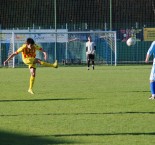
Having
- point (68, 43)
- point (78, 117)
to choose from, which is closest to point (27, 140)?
point (78, 117)

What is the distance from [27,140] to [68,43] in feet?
123

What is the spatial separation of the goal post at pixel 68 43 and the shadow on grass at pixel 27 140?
35.2m

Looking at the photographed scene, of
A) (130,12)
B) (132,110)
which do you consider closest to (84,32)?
(130,12)

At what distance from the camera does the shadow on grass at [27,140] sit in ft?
30.4

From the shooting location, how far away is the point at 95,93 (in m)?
18.5

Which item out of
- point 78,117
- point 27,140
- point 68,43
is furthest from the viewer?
point 68,43

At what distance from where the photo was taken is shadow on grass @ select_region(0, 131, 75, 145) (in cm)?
927

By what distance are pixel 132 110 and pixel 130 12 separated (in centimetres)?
4010

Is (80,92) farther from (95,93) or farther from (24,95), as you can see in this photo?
(24,95)

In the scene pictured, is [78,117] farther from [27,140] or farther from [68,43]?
[68,43]

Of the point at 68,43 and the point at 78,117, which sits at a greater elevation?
the point at 68,43

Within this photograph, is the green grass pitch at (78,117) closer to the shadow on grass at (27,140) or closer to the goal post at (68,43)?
the shadow on grass at (27,140)

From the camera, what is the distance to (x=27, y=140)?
954 cm

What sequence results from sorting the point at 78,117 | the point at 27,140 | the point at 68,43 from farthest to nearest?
1. the point at 68,43
2. the point at 78,117
3. the point at 27,140
